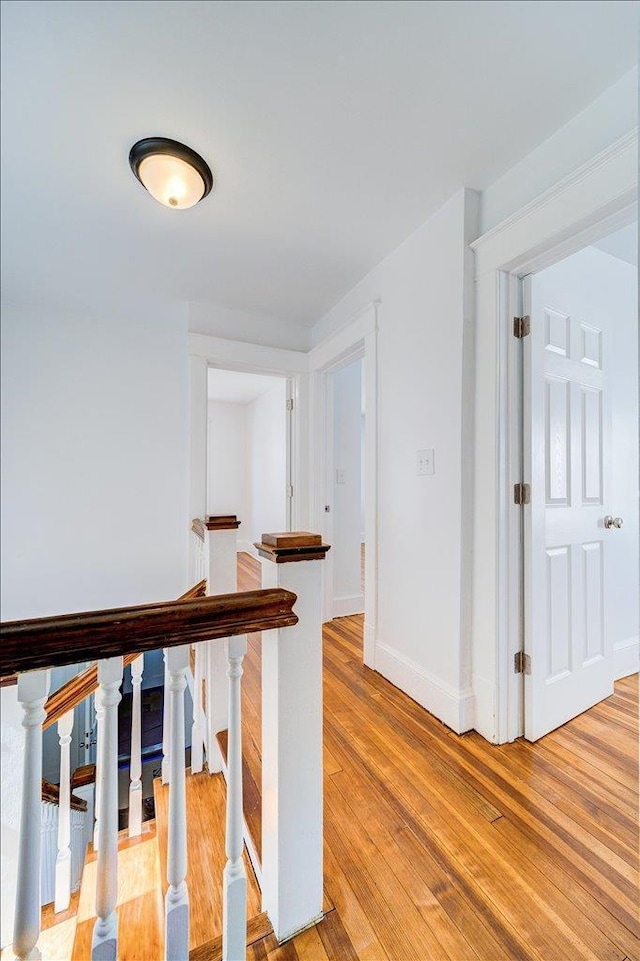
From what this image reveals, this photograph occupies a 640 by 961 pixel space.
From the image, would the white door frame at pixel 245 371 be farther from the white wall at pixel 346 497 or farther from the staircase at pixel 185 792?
the staircase at pixel 185 792

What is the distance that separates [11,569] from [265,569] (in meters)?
2.69

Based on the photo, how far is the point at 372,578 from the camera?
2.26 m

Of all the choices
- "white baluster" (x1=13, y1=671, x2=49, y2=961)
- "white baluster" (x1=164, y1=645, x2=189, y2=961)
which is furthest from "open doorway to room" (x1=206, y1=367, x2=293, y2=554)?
"white baluster" (x1=13, y1=671, x2=49, y2=961)

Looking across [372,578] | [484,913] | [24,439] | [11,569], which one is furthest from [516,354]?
[11,569]

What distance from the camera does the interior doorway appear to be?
1632mm

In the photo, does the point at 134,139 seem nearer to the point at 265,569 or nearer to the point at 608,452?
the point at 265,569

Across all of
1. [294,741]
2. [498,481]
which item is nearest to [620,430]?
[498,481]

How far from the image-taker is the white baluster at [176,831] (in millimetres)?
780

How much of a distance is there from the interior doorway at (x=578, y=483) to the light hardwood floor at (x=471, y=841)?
0.75ft

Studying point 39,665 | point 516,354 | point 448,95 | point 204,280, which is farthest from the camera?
point 204,280

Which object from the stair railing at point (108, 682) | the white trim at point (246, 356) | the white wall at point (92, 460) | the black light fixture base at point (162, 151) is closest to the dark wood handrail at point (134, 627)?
the stair railing at point (108, 682)

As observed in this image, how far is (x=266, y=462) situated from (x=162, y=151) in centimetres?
400

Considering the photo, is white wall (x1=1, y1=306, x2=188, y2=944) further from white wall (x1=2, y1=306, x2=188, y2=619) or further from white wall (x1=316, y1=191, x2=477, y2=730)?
white wall (x1=316, y1=191, x2=477, y2=730)

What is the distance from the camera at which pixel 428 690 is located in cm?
181
